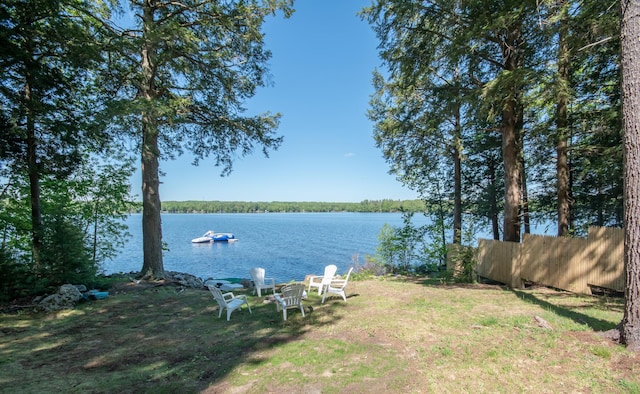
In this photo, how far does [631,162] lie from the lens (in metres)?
3.93

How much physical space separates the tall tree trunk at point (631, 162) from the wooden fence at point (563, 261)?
3.24 m

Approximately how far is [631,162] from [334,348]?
453cm

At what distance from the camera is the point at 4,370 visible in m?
3.95

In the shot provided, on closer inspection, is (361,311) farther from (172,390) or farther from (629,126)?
(629,126)

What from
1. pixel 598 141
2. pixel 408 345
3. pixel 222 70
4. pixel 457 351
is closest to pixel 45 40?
pixel 222 70

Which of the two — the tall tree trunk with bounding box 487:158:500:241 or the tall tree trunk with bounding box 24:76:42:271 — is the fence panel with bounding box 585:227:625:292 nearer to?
the tall tree trunk with bounding box 487:158:500:241

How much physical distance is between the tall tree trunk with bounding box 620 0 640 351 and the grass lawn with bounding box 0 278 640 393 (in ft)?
1.36

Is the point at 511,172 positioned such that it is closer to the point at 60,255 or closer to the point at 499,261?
the point at 499,261

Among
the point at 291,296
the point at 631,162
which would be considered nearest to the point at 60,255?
the point at 291,296

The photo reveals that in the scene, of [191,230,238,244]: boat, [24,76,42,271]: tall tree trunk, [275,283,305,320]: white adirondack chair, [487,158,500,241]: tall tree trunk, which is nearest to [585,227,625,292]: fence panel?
[275,283,305,320]: white adirondack chair

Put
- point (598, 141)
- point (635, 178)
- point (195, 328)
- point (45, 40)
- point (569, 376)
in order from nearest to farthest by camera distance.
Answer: point (569, 376), point (635, 178), point (195, 328), point (45, 40), point (598, 141)

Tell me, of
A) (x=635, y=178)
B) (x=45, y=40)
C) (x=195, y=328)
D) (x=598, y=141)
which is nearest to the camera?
(x=635, y=178)

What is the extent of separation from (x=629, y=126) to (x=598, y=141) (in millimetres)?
6645

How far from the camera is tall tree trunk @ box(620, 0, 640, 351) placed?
384 cm
